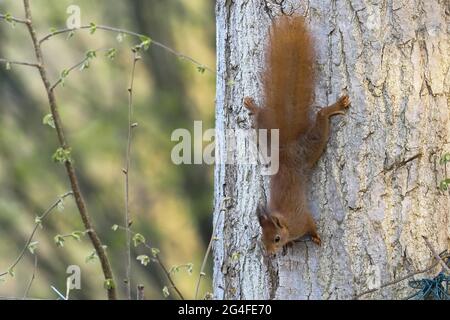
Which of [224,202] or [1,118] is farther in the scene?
[1,118]

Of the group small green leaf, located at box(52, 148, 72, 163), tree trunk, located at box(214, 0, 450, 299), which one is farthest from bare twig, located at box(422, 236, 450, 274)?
small green leaf, located at box(52, 148, 72, 163)

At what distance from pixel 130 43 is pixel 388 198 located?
168 inches

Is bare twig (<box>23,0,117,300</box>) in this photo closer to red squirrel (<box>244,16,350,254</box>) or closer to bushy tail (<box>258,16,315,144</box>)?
red squirrel (<box>244,16,350,254</box>)

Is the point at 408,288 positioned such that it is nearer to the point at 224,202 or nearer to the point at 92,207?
the point at 224,202

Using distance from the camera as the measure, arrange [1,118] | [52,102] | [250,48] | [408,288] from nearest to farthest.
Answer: [52,102] → [408,288] → [250,48] → [1,118]

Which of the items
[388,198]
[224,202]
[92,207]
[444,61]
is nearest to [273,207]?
[224,202]

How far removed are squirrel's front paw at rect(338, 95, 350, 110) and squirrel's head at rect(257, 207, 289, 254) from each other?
0.35m

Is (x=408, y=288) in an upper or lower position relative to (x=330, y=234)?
lower

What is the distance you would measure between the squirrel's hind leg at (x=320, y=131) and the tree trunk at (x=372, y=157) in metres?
0.02

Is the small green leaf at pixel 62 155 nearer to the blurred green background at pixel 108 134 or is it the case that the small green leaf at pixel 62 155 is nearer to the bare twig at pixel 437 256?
the bare twig at pixel 437 256

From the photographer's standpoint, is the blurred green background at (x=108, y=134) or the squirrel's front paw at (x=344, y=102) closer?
the squirrel's front paw at (x=344, y=102)

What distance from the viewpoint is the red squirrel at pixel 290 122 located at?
240cm

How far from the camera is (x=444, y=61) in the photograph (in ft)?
8.18

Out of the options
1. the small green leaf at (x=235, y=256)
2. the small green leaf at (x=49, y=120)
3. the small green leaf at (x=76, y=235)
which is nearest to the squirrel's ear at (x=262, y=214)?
the small green leaf at (x=235, y=256)
